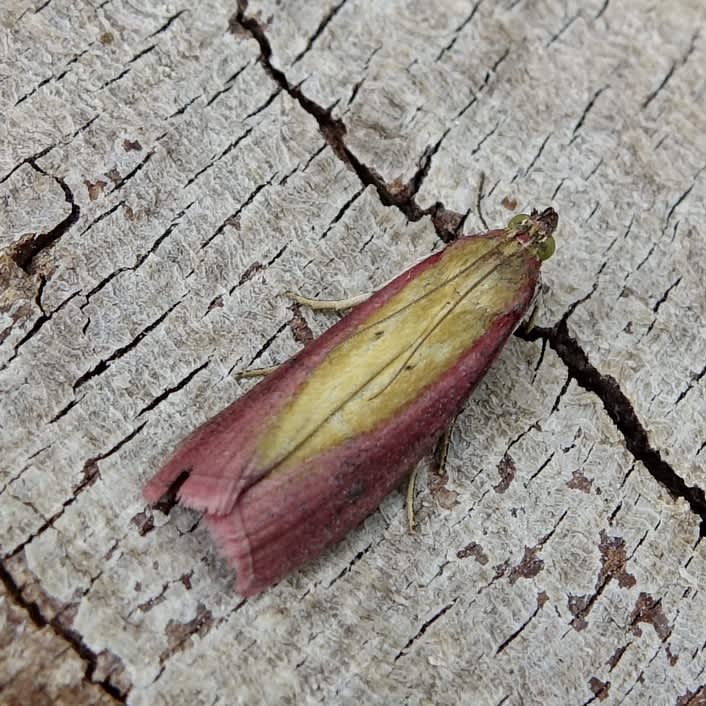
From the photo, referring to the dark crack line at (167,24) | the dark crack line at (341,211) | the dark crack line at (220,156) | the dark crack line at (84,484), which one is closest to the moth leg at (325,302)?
the dark crack line at (341,211)

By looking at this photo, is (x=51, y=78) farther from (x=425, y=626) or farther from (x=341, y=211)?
(x=425, y=626)

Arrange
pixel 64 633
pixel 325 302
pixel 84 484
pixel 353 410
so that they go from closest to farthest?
pixel 64 633
pixel 84 484
pixel 353 410
pixel 325 302

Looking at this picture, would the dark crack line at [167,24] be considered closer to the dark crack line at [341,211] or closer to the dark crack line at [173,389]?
the dark crack line at [341,211]

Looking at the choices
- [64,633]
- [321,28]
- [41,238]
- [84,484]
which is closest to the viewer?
[64,633]

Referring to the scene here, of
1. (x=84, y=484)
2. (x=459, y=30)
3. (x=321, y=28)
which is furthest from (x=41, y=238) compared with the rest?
(x=459, y=30)

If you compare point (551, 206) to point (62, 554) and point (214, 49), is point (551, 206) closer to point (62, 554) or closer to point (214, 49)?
point (214, 49)

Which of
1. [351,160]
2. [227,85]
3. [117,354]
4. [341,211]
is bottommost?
[117,354]

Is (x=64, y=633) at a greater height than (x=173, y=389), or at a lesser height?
lesser
